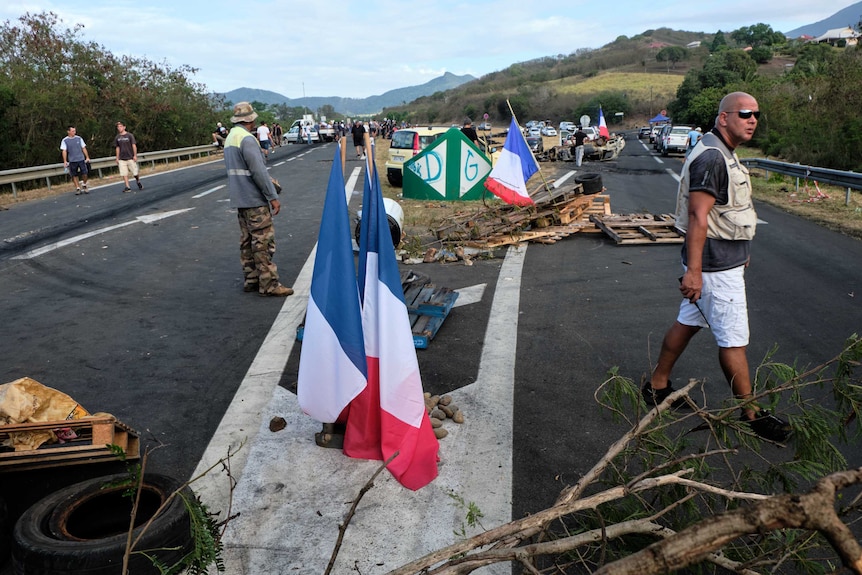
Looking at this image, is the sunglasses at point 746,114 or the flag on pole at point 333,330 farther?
the sunglasses at point 746,114

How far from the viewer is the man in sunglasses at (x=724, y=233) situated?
408cm

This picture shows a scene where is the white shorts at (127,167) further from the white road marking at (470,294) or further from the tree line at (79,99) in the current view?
the white road marking at (470,294)

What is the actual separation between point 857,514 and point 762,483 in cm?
58

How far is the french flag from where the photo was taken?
3693 mm

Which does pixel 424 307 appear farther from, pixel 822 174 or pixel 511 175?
pixel 822 174

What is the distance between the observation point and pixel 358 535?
318 centimetres

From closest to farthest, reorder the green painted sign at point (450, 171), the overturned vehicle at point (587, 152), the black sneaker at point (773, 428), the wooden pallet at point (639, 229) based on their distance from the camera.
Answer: the black sneaker at point (773, 428) < the wooden pallet at point (639, 229) < the green painted sign at point (450, 171) < the overturned vehicle at point (587, 152)

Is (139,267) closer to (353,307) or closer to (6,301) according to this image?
(6,301)

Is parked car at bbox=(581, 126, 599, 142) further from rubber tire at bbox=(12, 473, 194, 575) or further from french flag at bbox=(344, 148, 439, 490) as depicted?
rubber tire at bbox=(12, 473, 194, 575)

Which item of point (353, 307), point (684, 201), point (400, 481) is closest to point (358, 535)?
point (400, 481)

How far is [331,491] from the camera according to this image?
355 centimetres

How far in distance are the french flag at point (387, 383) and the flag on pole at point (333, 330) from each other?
0.30ft

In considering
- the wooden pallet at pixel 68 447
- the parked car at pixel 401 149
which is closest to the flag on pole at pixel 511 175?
the parked car at pixel 401 149

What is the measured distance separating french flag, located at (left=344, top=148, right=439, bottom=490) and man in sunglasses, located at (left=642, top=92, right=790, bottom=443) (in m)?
1.60
